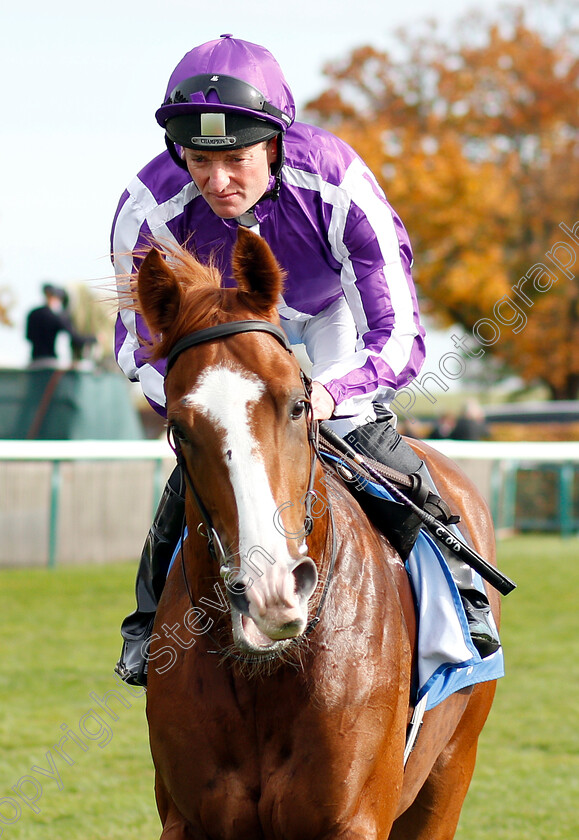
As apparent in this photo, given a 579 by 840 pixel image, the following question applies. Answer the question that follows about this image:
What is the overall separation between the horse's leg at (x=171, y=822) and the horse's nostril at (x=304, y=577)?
818 millimetres

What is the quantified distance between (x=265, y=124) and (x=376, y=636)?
139 cm

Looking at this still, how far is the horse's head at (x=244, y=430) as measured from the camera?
6.77 ft

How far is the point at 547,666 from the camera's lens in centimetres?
766

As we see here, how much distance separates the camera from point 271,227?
3037mm

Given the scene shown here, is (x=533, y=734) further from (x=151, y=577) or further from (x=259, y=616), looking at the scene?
(x=259, y=616)

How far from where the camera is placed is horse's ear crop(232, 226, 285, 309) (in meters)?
2.42

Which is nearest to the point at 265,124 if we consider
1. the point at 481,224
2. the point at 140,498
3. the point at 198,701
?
the point at 198,701

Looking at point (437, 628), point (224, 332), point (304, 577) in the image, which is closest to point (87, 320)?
point (437, 628)

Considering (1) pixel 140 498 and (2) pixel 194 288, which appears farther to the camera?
(1) pixel 140 498

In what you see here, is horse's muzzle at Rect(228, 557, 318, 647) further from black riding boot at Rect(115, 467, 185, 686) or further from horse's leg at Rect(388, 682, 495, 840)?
horse's leg at Rect(388, 682, 495, 840)

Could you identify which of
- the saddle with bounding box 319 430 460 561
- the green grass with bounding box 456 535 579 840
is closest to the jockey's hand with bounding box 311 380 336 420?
the saddle with bounding box 319 430 460 561

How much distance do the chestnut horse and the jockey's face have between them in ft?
0.94

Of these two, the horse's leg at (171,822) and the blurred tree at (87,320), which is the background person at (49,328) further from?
the horse's leg at (171,822)

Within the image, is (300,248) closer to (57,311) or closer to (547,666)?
(547,666)
